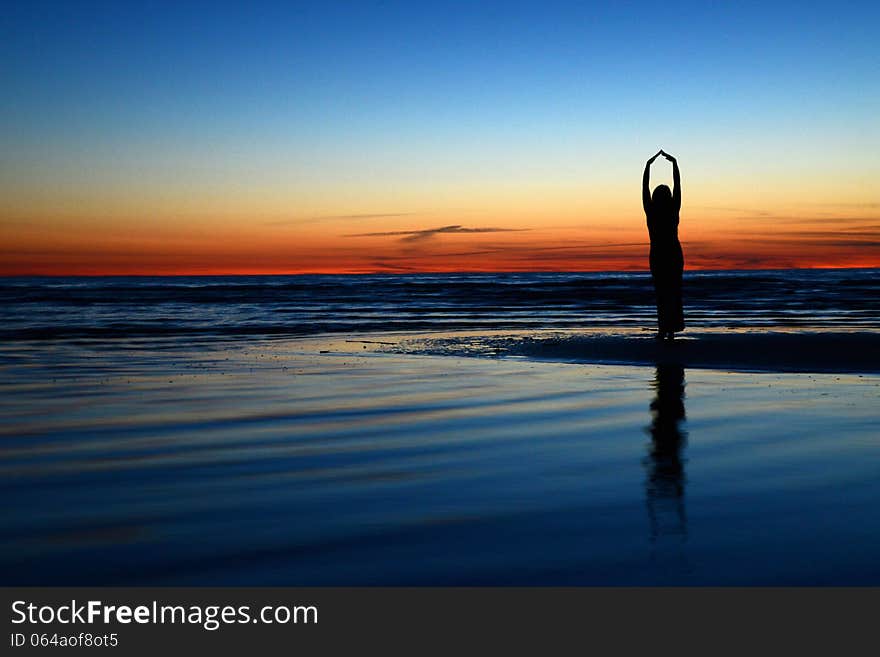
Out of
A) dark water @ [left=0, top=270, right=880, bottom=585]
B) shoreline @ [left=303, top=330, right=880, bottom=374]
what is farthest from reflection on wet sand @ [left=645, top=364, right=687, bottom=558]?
shoreline @ [left=303, top=330, right=880, bottom=374]

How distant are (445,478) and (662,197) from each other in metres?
9.16

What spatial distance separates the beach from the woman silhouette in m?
2.84

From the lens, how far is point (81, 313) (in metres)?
31.9

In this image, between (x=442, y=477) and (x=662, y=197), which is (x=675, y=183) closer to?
(x=662, y=197)

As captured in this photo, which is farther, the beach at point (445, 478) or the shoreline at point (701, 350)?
the shoreline at point (701, 350)

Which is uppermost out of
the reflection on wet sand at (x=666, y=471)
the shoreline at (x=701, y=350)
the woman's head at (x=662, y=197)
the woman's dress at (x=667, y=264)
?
the woman's head at (x=662, y=197)

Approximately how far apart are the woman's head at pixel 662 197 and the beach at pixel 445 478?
3169 millimetres

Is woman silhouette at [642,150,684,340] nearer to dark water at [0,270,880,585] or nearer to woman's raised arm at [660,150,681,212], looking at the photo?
woman's raised arm at [660,150,681,212]

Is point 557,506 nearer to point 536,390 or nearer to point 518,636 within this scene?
point 518,636

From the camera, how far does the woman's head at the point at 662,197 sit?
13.3 metres

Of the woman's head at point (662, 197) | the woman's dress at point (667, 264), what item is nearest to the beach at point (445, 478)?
the woman's dress at point (667, 264)

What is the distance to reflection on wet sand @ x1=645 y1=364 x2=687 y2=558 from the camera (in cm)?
408

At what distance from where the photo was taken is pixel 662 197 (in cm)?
1334

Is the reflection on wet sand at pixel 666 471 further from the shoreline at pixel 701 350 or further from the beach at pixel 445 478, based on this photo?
the shoreline at pixel 701 350
